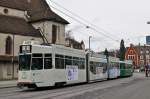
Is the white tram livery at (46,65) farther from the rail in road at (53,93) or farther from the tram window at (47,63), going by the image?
the rail in road at (53,93)

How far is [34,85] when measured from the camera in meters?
27.4

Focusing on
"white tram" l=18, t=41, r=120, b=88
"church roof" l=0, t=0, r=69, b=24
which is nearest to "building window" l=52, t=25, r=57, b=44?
"church roof" l=0, t=0, r=69, b=24

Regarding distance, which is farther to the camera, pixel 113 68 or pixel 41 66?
pixel 113 68

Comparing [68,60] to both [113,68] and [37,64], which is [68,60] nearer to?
[37,64]

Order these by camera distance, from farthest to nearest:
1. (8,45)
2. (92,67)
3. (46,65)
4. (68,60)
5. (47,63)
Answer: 1. (8,45)
2. (92,67)
3. (68,60)
4. (47,63)
5. (46,65)

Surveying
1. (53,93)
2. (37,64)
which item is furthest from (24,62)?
(53,93)

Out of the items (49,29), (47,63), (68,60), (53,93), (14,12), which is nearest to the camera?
(53,93)

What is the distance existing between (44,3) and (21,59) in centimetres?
5162

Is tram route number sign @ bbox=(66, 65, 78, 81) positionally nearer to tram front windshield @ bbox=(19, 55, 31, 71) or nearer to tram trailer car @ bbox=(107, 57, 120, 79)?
tram front windshield @ bbox=(19, 55, 31, 71)

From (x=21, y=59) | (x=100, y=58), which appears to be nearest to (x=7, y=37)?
(x=100, y=58)

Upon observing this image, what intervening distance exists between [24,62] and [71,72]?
5.34 m

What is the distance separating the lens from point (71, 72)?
1256 inches

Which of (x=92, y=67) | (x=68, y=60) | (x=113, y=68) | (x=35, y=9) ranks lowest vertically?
(x=113, y=68)

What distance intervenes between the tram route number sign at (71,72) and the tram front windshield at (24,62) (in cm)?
443
